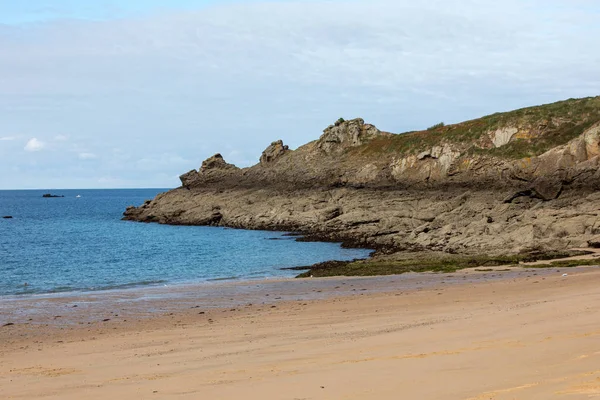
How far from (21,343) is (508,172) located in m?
44.1

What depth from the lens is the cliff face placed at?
38.6 metres

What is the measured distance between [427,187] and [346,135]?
67.4 feet

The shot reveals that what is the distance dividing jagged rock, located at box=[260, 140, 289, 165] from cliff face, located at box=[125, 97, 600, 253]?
0.19 m

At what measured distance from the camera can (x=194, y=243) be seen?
54938mm

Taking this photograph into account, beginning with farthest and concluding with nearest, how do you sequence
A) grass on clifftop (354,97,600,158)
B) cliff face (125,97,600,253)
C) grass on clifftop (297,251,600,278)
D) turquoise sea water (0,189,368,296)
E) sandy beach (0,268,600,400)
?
grass on clifftop (354,97,600,158) < cliff face (125,97,600,253) < turquoise sea water (0,189,368,296) < grass on clifftop (297,251,600,278) < sandy beach (0,268,600,400)

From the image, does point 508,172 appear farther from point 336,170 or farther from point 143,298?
point 143,298

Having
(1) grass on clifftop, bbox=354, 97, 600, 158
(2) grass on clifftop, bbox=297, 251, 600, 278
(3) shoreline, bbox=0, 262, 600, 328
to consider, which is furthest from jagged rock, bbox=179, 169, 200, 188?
(3) shoreline, bbox=0, 262, 600, 328

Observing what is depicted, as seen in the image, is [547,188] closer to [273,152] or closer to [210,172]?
[273,152]

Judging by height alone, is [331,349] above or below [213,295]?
above

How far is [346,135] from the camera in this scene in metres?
80.1

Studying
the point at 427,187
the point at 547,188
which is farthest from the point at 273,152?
the point at 547,188

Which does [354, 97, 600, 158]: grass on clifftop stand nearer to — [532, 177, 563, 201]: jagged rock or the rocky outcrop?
[532, 177, 563, 201]: jagged rock

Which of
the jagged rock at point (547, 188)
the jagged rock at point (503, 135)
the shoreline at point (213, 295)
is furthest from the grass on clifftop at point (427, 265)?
the jagged rock at point (503, 135)

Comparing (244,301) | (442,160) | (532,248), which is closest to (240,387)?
(244,301)
